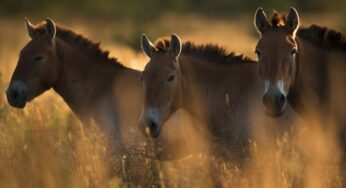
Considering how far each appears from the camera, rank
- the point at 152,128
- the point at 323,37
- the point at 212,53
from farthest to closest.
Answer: the point at 212,53, the point at 323,37, the point at 152,128

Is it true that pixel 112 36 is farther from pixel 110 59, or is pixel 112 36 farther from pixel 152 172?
pixel 152 172

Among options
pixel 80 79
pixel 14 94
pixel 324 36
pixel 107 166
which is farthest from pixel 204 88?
pixel 14 94

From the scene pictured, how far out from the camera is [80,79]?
373 inches

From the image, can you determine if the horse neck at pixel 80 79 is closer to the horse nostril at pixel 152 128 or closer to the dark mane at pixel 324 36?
the horse nostril at pixel 152 128

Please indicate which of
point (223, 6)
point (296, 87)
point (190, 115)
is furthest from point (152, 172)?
point (223, 6)

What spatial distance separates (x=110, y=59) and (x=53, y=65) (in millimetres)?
723

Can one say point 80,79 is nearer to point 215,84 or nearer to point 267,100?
point 215,84

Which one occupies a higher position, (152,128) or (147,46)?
(147,46)

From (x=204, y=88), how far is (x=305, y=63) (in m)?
1.32

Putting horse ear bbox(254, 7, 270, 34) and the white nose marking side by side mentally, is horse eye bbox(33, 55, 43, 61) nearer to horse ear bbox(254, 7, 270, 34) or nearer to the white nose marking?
the white nose marking

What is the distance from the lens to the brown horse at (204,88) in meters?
7.69

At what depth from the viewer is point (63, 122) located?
9.82 m

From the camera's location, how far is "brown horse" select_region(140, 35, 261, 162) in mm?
7691

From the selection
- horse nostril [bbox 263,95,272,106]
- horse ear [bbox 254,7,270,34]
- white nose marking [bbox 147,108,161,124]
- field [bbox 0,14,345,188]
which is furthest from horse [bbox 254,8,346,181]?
white nose marking [bbox 147,108,161,124]
